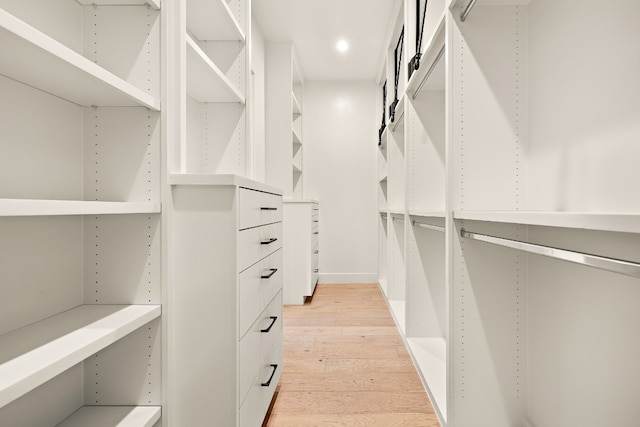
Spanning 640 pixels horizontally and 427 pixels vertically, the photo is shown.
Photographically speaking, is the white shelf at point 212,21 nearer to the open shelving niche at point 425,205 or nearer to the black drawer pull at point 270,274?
the open shelving niche at point 425,205

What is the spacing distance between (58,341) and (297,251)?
2.63m

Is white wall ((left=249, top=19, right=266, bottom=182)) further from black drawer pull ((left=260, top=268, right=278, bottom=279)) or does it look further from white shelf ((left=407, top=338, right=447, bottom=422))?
white shelf ((left=407, top=338, right=447, bottom=422))

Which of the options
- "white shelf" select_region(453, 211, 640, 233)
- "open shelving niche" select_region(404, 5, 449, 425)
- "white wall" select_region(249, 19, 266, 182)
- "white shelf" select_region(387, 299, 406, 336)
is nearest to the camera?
"white shelf" select_region(453, 211, 640, 233)

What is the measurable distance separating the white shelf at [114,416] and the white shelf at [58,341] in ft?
0.89

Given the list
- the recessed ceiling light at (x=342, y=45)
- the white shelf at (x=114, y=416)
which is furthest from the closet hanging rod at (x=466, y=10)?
the recessed ceiling light at (x=342, y=45)

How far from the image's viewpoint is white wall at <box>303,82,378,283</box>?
15.0ft

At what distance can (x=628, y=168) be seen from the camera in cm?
92

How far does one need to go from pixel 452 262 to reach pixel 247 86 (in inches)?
56.1

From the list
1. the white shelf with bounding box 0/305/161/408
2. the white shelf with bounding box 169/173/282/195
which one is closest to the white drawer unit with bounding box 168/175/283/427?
the white shelf with bounding box 169/173/282/195

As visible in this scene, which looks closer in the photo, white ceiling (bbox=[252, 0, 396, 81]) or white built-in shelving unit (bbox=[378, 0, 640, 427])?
white built-in shelving unit (bbox=[378, 0, 640, 427])

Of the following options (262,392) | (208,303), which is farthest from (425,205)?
(208,303)

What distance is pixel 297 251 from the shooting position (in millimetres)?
3469

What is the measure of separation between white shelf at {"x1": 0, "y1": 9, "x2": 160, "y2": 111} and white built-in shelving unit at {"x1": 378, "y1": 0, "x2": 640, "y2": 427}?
1.03 metres

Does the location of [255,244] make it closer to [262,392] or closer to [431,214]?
[262,392]
